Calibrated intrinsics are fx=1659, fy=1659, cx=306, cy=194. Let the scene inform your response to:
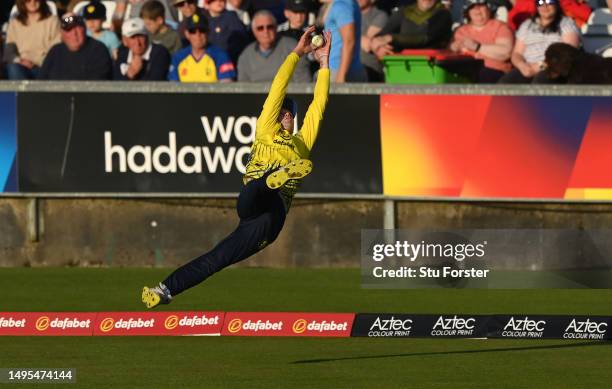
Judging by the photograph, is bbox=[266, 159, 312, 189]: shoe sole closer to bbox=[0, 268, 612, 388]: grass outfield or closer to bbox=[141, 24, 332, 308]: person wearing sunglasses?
bbox=[141, 24, 332, 308]: person wearing sunglasses

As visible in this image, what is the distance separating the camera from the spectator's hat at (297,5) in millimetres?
20344

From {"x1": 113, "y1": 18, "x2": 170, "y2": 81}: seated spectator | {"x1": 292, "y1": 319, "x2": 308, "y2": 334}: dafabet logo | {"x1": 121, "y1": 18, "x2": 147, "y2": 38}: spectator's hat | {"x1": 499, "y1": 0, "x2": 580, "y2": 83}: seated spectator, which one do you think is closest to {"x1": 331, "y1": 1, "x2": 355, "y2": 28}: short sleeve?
{"x1": 499, "y1": 0, "x2": 580, "y2": 83}: seated spectator

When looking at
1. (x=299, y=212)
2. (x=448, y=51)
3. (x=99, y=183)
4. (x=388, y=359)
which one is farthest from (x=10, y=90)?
(x=388, y=359)

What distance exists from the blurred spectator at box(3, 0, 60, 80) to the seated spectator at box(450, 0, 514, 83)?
516 centimetres

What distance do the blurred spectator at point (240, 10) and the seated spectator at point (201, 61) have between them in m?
1.51

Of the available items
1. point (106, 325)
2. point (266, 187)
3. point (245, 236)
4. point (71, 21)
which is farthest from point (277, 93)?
point (71, 21)

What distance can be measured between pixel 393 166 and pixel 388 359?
21.7ft

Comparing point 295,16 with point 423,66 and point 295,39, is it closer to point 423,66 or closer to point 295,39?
point 295,39

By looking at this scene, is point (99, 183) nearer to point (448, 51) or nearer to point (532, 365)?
point (448, 51)

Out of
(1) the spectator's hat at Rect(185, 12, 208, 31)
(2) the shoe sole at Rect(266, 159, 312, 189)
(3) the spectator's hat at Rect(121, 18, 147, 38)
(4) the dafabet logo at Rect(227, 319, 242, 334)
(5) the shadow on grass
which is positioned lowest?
(4) the dafabet logo at Rect(227, 319, 242, 334)

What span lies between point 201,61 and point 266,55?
80 cm

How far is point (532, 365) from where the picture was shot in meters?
12.2

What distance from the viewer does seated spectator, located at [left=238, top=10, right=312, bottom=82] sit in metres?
19.7

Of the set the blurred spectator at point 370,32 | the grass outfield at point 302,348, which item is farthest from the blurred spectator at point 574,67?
the grass outfield at point 302,348
